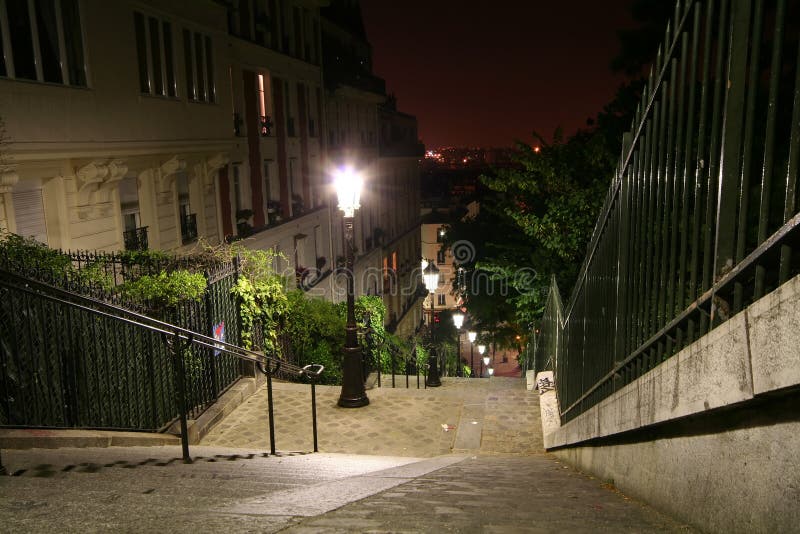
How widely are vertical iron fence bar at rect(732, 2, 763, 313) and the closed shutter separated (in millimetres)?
11018

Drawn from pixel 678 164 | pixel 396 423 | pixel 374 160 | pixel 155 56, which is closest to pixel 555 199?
pixel 396 423

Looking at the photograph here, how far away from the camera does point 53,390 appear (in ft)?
20.3

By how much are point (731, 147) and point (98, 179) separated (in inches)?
471

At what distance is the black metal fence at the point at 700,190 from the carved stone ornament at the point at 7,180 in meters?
9.25

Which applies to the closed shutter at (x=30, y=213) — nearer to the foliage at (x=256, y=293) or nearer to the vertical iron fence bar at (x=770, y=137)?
the foliage at (x=256, y=293)

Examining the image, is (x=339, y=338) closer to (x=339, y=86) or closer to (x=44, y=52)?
(x=44, y=52)

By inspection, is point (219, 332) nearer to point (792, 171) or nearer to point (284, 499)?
point (284, 499)

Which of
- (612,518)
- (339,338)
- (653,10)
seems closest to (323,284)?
(339,338)

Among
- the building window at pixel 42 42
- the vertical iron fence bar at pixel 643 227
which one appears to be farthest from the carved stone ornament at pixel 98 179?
the vertical iron fence bar at pixel 643 227

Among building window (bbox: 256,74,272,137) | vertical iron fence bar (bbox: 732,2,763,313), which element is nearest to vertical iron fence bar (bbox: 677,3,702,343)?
vertical iron fence bar (bbox: 732,2,763,313)

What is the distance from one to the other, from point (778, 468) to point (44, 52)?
38.9 ft

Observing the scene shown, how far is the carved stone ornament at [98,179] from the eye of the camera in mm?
11164

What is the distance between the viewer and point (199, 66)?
15.0 meters

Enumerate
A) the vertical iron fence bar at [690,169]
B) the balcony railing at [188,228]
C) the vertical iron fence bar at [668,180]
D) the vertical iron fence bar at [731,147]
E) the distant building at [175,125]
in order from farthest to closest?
1. the balcony railing at [188,228]
2. the distant building at [175,125]
3. the vertical iron fence bar at [668,180]
4. the vertical iron fence bar at [690,169]
5. the vertical iron fence bar at [731,147]
